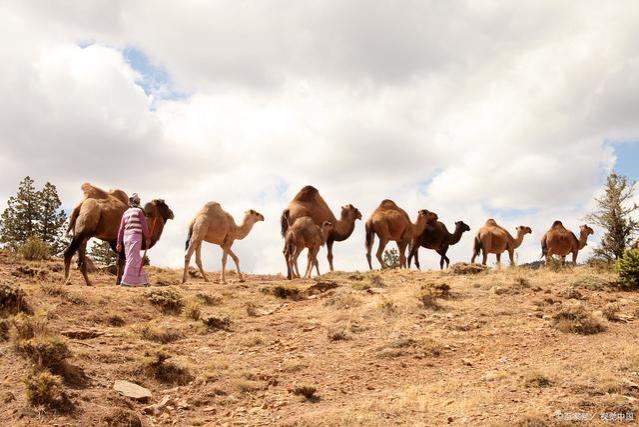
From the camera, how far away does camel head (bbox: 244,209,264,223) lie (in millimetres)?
20594

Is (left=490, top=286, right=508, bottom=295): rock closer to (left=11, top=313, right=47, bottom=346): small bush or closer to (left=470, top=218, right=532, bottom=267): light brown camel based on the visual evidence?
(left=11, top=313, right=47, bottom=346): small bush

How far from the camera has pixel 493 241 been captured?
28.0 metres

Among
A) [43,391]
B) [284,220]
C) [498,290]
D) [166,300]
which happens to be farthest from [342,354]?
[284,220]

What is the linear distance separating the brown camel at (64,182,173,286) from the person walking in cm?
68

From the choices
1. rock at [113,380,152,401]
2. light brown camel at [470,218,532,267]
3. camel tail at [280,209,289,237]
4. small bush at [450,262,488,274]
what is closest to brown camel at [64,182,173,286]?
camel tail at [280,209,289,237]

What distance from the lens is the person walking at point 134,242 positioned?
15000 millimetres

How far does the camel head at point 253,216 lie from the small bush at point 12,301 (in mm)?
9758

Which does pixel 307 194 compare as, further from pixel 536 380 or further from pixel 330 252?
pixel 536 380

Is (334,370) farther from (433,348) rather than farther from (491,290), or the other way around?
(491,290)

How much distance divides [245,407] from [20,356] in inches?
135

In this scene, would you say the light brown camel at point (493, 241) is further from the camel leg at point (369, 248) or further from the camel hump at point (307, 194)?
the camel hump at point (307, 194)

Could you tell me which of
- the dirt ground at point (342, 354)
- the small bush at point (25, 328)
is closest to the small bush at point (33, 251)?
the dirt ground at point (342, 354)

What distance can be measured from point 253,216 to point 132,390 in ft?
39.1

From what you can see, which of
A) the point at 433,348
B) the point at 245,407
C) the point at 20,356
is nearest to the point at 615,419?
the point at 433,348
